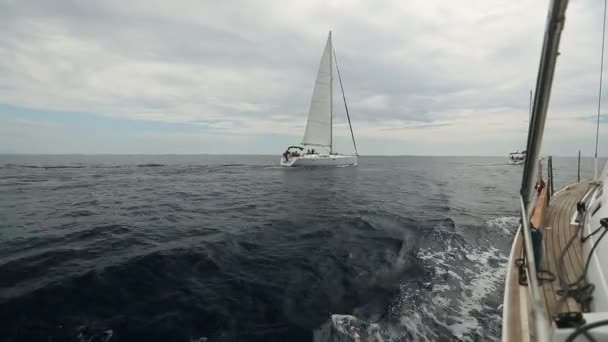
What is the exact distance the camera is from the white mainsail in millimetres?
47094

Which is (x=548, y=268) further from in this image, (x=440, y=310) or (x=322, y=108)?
(x=322, y=108)

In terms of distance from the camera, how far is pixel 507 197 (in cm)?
1948

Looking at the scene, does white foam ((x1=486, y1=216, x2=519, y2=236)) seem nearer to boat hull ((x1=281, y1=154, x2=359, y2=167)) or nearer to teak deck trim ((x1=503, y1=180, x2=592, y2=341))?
teak deck trim ((x1=503, y1=180, x2=592, y2=341))

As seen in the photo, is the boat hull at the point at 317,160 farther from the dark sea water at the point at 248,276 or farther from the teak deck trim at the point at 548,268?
the teak deck trim at the point at 548,268

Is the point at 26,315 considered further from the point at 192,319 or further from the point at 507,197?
the point at 507,197

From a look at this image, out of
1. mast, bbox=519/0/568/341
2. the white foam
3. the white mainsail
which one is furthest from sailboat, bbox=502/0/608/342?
the white mainsail

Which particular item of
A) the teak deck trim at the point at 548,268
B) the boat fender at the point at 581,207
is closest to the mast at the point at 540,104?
the teak deck trim at the point at 548,268

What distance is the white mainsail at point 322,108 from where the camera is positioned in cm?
4709

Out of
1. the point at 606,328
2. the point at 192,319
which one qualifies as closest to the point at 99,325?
the point at 192,319

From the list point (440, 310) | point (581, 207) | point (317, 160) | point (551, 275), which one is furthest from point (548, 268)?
point (317, 160)

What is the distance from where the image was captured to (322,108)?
158ft

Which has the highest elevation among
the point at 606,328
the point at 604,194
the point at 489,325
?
the point at 604,194

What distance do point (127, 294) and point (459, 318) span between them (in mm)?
6258

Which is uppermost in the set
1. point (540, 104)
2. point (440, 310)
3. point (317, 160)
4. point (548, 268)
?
point (540, 104)
